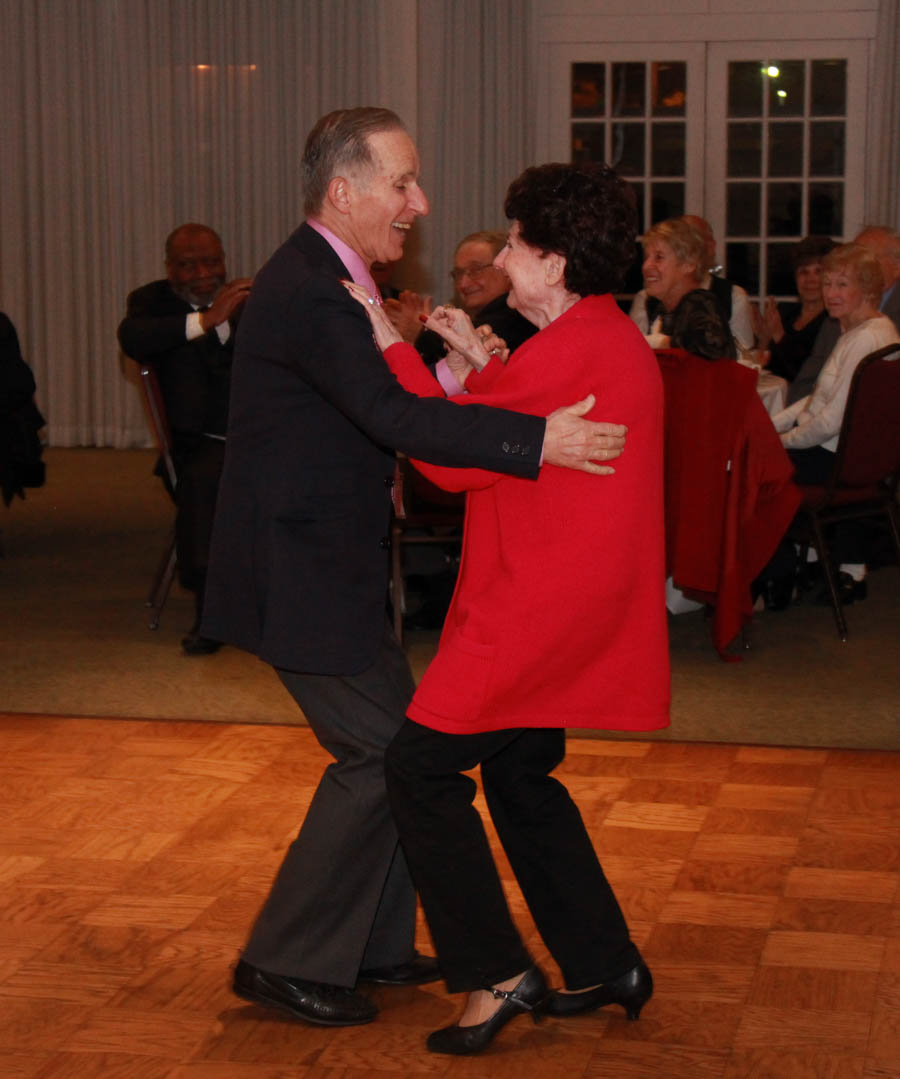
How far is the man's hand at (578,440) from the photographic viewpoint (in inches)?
84.2

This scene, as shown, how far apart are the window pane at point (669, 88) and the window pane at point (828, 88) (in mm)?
801

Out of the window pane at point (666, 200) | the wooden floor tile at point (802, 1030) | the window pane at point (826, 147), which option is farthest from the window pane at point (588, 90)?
the wooden floor tile at point (802, 1030)

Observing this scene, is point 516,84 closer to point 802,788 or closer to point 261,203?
point 261,203

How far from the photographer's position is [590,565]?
2.22 m

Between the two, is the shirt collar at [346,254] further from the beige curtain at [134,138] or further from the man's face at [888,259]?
the beige curtain at [134,138]

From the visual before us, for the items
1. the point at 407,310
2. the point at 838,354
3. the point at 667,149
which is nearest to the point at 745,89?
the point at 667,149

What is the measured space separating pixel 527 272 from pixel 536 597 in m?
0.48

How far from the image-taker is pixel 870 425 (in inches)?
209

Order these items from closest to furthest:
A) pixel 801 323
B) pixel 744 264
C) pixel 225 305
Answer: pixel 225 305
pixel 801 323
pixel 744 264

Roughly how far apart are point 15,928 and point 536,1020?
3.43ft

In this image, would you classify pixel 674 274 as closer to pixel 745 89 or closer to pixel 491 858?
pixel 491 858

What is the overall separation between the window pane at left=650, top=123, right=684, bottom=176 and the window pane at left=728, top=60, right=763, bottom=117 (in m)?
0.36

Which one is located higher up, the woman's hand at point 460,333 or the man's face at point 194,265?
the man's face at point 194,265

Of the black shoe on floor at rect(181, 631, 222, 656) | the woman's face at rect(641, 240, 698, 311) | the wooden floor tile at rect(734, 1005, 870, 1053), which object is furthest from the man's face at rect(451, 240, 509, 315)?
the wooden floor tile at rect(734, 1005, 870, 1053)
